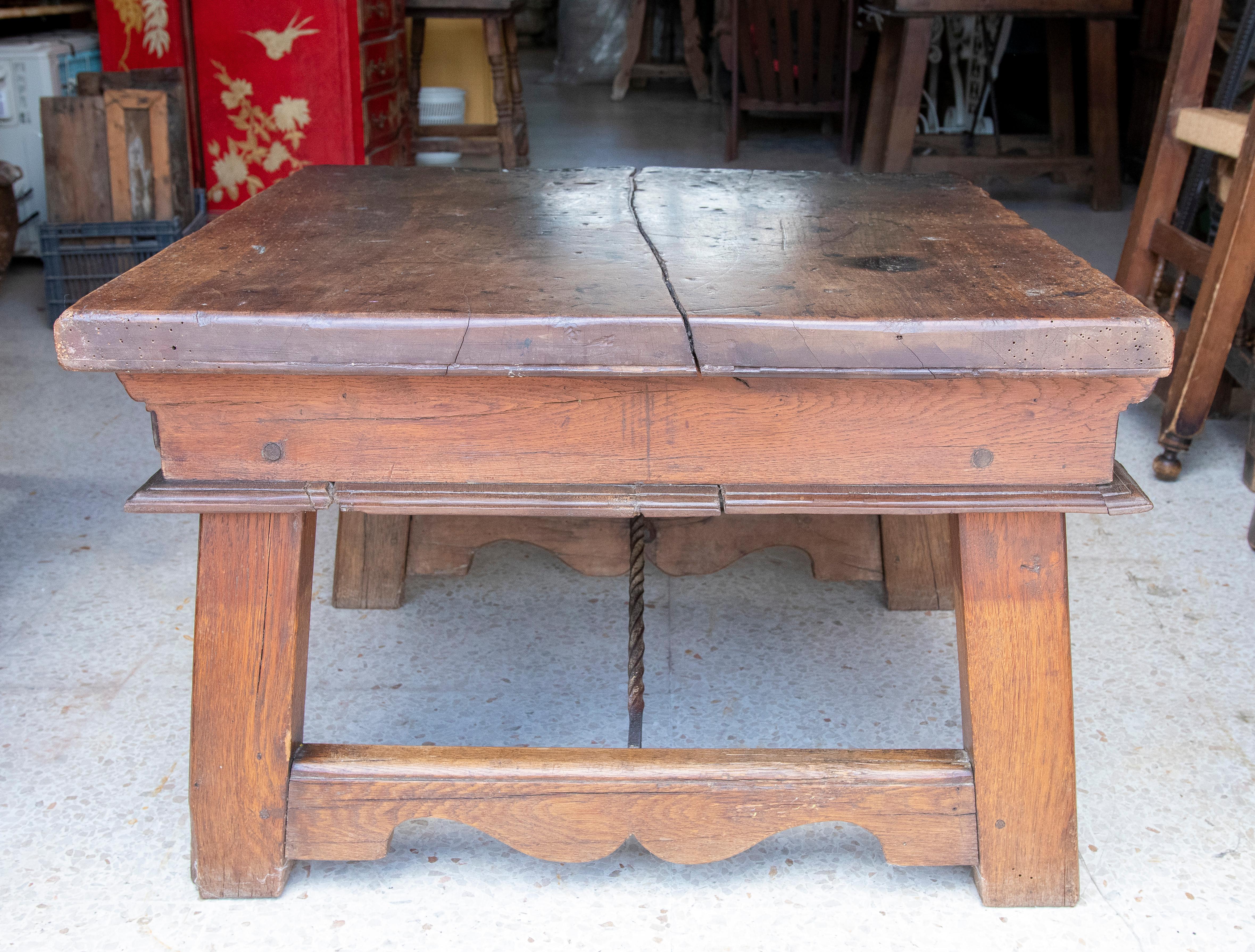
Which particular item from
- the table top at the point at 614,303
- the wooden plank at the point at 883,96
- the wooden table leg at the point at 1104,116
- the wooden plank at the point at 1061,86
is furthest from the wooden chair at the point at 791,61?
the table top at the point at 614,303

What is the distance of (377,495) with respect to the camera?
1052mm

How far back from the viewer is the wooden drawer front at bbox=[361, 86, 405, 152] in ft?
11.5

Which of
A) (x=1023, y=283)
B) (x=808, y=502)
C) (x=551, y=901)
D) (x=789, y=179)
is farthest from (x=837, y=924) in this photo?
(x=789, y=179)

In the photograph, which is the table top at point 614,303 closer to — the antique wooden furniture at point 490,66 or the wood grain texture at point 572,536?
the wood grain texture at point 572,536

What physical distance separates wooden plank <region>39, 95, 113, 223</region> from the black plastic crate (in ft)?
0.17

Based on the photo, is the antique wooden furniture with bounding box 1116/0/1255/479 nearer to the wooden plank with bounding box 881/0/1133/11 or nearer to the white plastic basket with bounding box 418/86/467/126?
the wooden plank with bounding box 881/0/1133/11

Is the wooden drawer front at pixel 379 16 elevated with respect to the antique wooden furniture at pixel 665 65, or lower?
Result: elevated

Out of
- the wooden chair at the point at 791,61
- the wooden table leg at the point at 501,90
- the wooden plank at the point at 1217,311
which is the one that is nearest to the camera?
the wooden plank at the point at 1217,311

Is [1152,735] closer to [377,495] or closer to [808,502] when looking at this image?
[808,502]

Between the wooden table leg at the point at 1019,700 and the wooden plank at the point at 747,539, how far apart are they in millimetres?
548

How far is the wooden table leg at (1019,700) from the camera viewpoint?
3.60 ft

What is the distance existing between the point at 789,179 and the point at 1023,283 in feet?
2.01

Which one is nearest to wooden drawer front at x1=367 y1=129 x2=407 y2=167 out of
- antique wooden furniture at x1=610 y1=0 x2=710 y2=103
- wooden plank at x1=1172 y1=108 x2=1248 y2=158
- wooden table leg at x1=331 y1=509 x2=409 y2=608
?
wooden table leg at x1=331 y1=509 x2=409 y2=608

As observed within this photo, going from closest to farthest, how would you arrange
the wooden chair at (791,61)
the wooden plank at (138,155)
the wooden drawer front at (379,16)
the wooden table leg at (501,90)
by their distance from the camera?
the wooden plank at (138,155)
the wooden drawer front at (379,16)
the wooden table leg at (501,90)
the wooden chair at (791,61)
